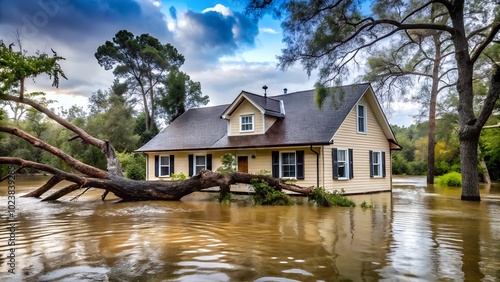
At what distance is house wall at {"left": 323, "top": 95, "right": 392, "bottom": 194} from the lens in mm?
A: 15836

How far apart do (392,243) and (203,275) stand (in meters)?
3.88

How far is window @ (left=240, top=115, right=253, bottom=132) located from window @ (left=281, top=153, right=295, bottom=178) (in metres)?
2.72

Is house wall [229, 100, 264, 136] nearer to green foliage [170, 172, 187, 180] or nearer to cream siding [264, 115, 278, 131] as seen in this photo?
cream siding [264, 115, 278, 131]

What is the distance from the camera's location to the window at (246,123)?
18391 mm

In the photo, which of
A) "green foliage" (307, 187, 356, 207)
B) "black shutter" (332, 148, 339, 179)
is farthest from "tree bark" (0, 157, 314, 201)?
"black shutter" (332, 148, 339, 179)

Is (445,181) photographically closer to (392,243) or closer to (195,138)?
(195,138)

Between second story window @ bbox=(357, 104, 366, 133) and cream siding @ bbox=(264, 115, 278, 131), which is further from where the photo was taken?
cream siding @ bbox=(264, 115, 278, 131)

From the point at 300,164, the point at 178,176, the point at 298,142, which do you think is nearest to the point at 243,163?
the point at 300,164

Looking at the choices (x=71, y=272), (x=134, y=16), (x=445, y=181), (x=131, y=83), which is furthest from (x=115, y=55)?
(x=71, y=272)

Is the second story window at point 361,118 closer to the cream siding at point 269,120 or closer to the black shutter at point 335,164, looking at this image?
the black shutter at point 335,164


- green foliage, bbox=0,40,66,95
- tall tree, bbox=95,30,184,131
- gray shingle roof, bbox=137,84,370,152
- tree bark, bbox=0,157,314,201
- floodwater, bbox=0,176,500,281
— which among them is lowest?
floodwater, bbox=0,176,500,281

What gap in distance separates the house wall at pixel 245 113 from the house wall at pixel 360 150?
409cm

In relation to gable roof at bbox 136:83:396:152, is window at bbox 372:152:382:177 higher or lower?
lower

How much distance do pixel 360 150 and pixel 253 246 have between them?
511 inches
